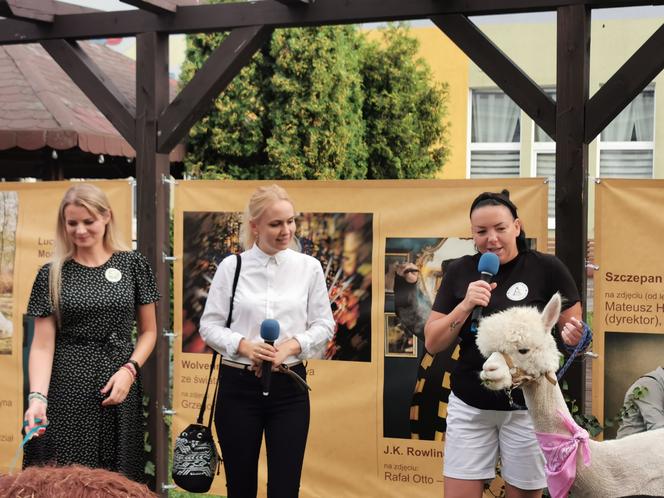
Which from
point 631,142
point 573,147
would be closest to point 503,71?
point 573,147

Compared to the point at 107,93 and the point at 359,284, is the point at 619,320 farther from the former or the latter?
the point at 107,93

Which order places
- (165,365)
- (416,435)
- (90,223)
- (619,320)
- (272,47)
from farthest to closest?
(272,47)
(165,365)
(416,435)
(619,320)
(90,223)

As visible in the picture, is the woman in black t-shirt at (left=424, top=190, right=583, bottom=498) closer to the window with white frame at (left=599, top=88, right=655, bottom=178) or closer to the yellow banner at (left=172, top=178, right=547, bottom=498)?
the yellow banner at (left=172, top=178, right=547, bottom=498)

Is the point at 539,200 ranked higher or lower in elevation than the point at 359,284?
higher

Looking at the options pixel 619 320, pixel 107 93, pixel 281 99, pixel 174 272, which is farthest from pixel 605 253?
pixel 281 99

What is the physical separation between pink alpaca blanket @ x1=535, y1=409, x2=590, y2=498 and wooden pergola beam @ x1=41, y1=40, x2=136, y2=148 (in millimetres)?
3394

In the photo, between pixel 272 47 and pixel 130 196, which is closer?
pixel 130 196

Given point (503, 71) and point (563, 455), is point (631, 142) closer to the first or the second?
point (503, 71)

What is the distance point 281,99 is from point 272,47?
69 centimetres

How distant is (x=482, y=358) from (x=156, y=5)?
2.95m

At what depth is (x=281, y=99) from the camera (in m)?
12.0

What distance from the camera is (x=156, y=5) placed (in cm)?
515

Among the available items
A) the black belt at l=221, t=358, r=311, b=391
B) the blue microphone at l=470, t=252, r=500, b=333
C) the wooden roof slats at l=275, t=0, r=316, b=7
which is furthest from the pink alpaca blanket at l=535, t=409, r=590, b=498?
the wooden roof slats at l=275, t=0, r=316, b=7

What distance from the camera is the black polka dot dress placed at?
3.77 metres
